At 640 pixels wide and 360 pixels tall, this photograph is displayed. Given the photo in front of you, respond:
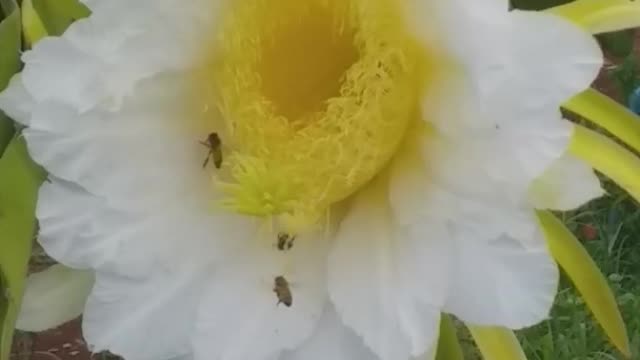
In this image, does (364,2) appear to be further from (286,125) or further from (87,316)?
(87,316)

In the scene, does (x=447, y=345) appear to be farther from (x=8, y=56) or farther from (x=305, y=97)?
(x=8, y=56)

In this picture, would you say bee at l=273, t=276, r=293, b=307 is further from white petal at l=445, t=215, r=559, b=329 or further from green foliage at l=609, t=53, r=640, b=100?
green foliage at l=609, t=53, r=640, b=100

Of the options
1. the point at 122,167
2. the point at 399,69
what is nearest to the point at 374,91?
the point at 399,69

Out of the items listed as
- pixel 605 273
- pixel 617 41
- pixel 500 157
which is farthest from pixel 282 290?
pixel 605 273

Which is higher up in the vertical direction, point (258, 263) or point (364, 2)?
point (364, 2)

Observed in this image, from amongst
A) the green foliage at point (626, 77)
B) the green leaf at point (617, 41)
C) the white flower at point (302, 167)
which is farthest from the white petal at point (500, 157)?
the green foliage at point (626, 77)
